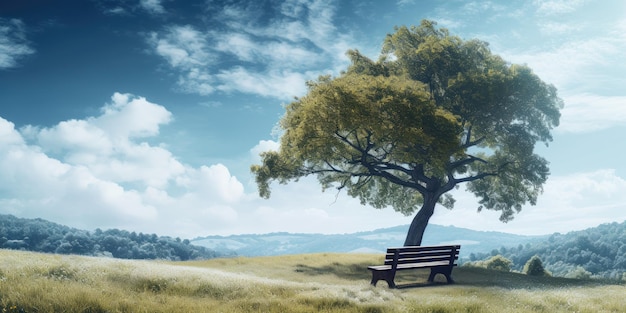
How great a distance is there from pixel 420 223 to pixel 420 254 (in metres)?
14.6

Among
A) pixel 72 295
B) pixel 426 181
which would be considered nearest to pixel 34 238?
pixel 426 181

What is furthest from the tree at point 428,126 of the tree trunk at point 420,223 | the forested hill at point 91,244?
the forested hill at point 91,244

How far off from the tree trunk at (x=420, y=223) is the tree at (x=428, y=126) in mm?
75

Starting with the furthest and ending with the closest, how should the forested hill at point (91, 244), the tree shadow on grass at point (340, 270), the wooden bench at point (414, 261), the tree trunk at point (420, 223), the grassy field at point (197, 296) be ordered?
the forested hill at point (91, 244)
the tree trunk at point (420, 223)
the tree shadow on grass at point (340, 270)
the wooden bench at point (414, 261)
the grassy field at point (197, 296)

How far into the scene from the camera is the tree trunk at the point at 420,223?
3725cm

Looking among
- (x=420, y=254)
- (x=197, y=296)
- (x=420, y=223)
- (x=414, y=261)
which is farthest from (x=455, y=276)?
(x=197, y=296)

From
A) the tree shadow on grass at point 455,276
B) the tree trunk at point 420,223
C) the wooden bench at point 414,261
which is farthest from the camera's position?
the tree trunk at point 420,223

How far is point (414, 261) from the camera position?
23188 mm

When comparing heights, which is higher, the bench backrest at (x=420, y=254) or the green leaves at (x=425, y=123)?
the green leaves at (x=425, y=123)

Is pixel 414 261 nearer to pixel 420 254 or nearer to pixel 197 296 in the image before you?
pixel 420 254

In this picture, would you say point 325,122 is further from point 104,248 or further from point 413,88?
point 104,248

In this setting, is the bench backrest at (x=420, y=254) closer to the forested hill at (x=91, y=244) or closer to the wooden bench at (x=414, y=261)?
the wooden bench at (x=414, y=261)

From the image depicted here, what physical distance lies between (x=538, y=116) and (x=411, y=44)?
1103cm

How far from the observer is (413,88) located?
32.3 m
